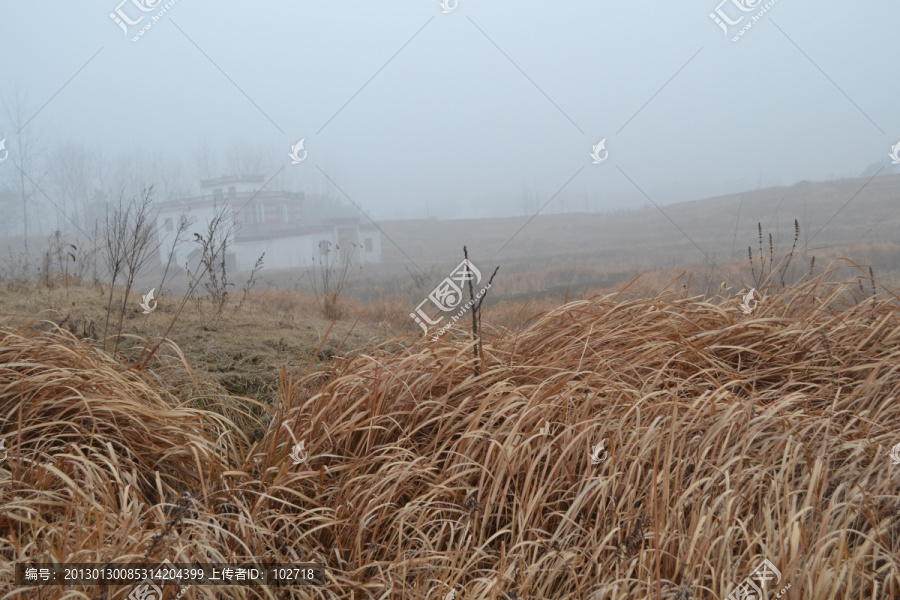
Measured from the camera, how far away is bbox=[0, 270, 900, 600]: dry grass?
1863 mm

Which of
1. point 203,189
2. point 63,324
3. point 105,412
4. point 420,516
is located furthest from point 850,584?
point 203,189

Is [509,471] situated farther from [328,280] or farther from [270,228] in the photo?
[270,228]

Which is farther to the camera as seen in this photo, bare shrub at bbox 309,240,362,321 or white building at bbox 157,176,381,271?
white building at bbox 157,176,381,271

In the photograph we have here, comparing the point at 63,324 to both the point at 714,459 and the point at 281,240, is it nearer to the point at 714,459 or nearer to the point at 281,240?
the point at 714,459

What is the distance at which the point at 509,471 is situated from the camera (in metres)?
2.12

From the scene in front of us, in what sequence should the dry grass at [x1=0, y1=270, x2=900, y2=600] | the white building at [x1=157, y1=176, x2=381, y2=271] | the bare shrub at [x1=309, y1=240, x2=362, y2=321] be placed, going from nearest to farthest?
the dry grass at [x1=0, y1=270, x2=900, y2=600] → the bare shrub at [x1=309, y1=240, x2=362, y2=321] → the white building at [x1=157, y1=176, x2=381, y2=271]

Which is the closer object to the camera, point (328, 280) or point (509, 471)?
point (509, 471)

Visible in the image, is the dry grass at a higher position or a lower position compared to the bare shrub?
lower

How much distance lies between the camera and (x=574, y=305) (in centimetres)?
330

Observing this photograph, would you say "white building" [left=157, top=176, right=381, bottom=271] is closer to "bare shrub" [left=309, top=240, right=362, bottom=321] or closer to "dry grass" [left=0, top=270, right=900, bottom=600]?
"bare shrub" [left=309, top=240, right=362, bottom=321]

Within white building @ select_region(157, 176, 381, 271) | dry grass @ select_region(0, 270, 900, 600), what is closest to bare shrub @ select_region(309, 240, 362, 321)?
dry grass @ select_region(0, 270, 900, 600)

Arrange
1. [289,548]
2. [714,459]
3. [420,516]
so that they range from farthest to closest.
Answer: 1. [714,459]
2. [420,516]
3. [289,548]

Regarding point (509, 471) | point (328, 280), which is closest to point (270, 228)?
point (328, 280)

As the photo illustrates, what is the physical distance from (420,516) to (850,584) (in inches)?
46.6
